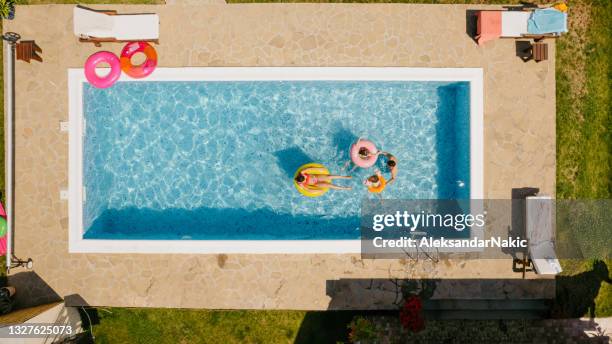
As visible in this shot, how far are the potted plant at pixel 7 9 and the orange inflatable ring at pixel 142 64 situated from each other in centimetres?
247

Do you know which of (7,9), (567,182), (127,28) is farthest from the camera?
(567,182)

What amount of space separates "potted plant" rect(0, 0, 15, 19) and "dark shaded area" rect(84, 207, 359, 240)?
445 cm

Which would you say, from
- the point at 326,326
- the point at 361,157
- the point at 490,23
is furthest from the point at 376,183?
the point at 490,23

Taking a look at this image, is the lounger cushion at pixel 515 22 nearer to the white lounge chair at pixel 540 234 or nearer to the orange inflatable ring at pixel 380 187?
the white lounge chair at pixel 540 234

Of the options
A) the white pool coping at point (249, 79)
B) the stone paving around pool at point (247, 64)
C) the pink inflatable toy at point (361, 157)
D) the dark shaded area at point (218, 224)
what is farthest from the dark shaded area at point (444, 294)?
the pink inflatable toy at point (361, 157)

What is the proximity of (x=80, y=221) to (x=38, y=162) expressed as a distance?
1.55 m

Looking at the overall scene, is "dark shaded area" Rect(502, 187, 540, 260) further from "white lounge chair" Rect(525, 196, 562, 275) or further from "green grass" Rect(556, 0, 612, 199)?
"green grass" Rect(556, 0, 612, 199)

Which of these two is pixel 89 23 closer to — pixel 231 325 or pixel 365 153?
pixel 365 153

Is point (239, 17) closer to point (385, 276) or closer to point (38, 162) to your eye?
point (38, 162)

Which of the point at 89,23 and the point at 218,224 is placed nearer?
the point at 89,23

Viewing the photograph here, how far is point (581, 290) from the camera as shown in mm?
9047

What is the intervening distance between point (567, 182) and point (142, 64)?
908 cm

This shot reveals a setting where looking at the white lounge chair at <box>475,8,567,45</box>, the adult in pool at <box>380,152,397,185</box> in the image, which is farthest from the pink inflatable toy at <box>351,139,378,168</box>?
the white lounge chair at <box>475,8,567,45</box>

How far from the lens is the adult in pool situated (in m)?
8.62
